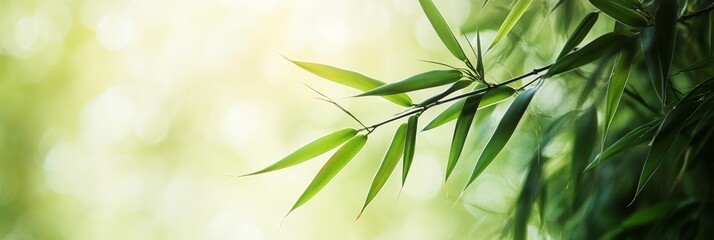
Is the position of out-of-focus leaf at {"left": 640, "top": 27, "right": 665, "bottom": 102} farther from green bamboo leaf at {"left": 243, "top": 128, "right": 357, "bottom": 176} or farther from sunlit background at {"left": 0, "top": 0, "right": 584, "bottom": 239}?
sunlit background at {"left": 0, "top": 0, "right": 584, "bottom": 239}

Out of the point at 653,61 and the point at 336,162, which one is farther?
the point at 336,162

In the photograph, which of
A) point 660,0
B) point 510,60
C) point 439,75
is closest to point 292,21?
point 510,60

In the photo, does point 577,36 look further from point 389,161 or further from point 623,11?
point 389,161

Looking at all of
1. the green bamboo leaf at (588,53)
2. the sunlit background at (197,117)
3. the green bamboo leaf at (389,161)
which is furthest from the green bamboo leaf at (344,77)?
the sunlit background at (197,117)

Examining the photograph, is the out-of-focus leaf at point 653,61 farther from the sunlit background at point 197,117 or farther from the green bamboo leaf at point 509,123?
the sunlit background at point 197,117

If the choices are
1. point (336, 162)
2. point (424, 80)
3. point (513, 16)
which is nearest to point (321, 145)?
point (336, 162)

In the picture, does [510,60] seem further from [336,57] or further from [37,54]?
[37,54]
